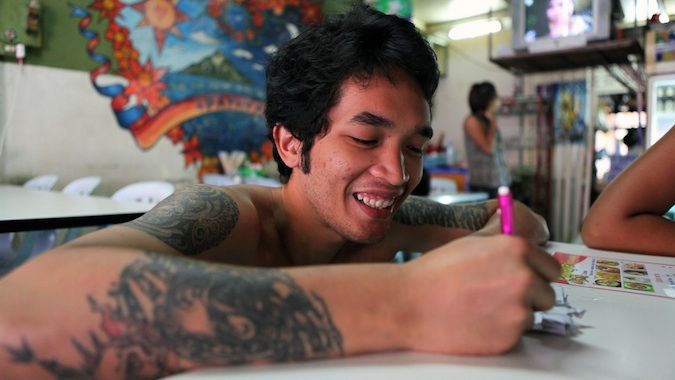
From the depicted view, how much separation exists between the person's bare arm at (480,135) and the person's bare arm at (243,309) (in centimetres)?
381

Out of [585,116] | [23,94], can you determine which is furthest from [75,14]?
[585,116]

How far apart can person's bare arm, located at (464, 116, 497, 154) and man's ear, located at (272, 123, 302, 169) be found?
3.37 m

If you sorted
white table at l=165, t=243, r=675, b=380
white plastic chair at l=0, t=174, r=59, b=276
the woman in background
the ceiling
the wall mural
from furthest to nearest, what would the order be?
the ceiling < the woman in background < the wall mural < white plastic chair at l=0, t=174, r=59, b=276 < white table at l=165, t=243, r=675, b=380

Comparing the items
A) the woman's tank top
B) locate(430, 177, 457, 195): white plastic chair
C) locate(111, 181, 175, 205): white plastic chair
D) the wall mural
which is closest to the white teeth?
locate(111, 181, 175, 205): white plastic chair

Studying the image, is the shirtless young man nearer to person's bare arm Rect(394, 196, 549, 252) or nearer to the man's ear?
the man's ear

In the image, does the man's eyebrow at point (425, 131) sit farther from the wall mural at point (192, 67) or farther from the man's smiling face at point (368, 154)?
the wall mural at point (192, 67)

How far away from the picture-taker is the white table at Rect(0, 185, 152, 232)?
4.76 feet

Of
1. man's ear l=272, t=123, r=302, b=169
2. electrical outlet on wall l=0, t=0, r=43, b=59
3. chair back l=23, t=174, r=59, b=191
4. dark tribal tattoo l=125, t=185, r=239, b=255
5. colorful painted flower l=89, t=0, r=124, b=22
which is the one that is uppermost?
colorful painted flower l=89, t=0, r=124, b=22

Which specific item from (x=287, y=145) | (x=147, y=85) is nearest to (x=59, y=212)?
(x=287, y=145)

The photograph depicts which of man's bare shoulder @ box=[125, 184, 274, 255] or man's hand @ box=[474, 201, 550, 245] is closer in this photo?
man's bare shoulder @ box=[125, 184, 274, 255]

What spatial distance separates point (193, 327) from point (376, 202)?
48 cm

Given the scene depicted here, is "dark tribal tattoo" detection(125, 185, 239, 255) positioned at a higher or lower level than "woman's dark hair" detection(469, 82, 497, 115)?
lower

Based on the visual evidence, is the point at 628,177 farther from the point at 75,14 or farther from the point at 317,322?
the point at 75,14

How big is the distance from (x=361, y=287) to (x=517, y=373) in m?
0.18
